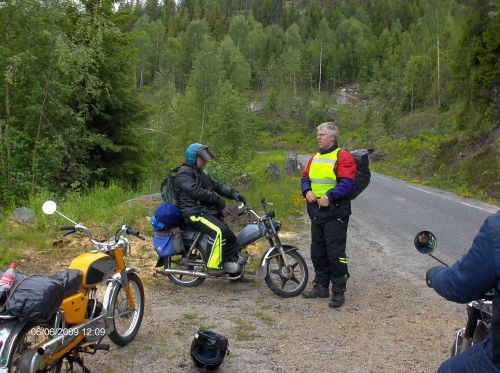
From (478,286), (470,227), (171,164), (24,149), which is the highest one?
(478,286)

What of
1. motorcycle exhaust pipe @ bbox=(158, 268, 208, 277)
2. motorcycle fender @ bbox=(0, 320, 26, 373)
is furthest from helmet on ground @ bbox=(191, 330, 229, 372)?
motorcycle exhaust pipe @ bbox=(158, 268, 208, 277)

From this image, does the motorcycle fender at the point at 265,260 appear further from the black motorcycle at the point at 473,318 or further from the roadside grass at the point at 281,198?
the roadside grass at the point at 281,198

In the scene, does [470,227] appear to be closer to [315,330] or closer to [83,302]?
[315,330]

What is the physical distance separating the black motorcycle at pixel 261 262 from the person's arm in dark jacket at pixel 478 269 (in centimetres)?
386

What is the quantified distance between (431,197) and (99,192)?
36.1ft

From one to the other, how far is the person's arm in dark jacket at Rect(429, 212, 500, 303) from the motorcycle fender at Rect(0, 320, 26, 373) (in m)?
2.58

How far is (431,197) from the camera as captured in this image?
16516 mm

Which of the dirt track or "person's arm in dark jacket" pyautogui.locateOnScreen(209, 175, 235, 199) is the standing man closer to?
the dirt track

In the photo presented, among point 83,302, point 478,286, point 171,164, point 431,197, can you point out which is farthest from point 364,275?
point 171,164

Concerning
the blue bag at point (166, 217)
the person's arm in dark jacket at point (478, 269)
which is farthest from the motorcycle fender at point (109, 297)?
the person's arm in dark jacket at point (478, 269)

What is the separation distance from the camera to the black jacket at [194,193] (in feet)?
20.6

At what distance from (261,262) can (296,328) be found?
123 cm

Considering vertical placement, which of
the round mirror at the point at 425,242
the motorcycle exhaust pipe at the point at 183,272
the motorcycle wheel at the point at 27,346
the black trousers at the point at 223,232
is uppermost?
the round mirror at the point at 425,242

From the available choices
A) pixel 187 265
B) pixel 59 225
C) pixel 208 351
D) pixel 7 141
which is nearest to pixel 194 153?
pixel 187 265
